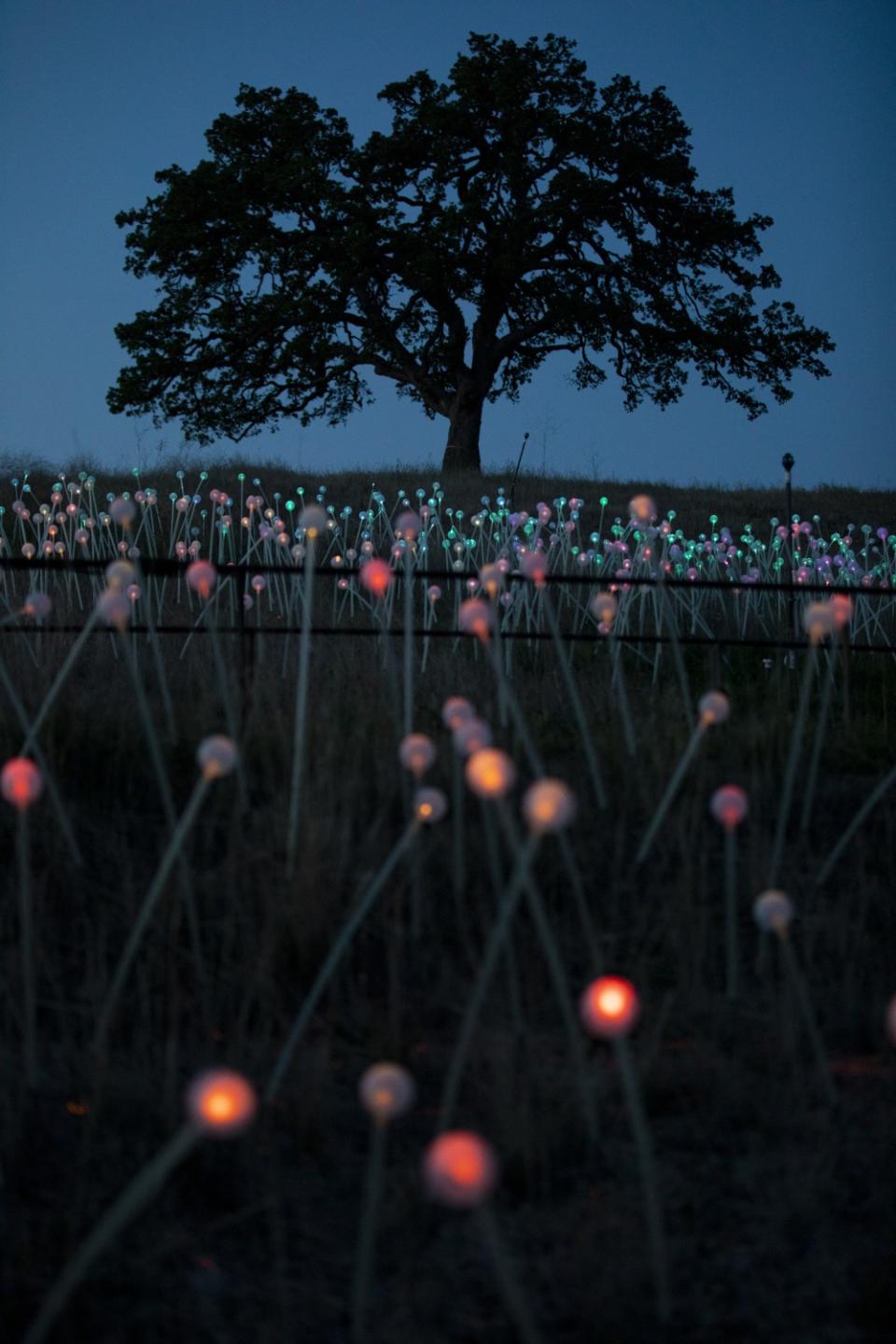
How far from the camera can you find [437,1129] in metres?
2.15

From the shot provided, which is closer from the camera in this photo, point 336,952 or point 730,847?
point 336,952

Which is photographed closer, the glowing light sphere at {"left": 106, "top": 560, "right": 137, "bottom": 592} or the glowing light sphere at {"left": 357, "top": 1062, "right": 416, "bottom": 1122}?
the glowing light sphere at {"left": 357, "top": 1062, "right": 416, "bottom": 1122}

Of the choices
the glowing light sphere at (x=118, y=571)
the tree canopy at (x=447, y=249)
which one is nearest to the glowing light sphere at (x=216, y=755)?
the glowing light sphere at (x=118, y=571)

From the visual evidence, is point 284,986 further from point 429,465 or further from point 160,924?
point 429,465

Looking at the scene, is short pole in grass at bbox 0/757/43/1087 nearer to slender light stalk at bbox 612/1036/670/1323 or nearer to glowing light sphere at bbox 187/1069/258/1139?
glowing light sphere at bbox 187/1069/258/1139

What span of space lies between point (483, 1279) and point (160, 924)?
52.7 inches

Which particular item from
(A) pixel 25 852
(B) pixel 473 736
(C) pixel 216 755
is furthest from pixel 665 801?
(A) pixel 25 852

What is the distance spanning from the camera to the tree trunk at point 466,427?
21.3 metres

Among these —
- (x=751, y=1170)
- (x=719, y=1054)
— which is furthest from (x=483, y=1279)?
(x=719, y=1054)

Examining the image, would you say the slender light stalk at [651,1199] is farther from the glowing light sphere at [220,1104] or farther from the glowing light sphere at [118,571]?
the glowing light sphere at [118,571]

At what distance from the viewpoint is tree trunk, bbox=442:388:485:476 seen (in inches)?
838

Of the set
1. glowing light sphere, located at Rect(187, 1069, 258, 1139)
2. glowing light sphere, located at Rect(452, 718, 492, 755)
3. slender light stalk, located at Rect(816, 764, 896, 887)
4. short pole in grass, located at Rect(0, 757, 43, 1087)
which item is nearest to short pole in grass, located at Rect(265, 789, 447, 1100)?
glowing light sphere, located at Rect(452, 718, 492, 755)

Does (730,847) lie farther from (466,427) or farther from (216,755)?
(466,427)

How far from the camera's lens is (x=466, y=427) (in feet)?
70.3
